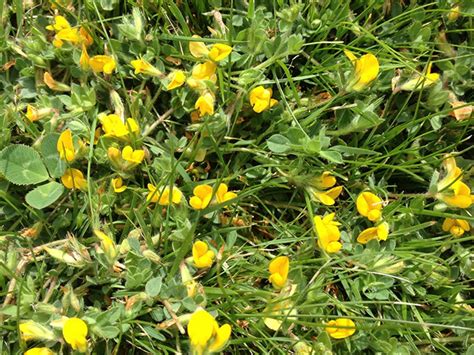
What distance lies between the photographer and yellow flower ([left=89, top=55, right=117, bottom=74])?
200 centimetres

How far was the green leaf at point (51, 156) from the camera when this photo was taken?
1.89m

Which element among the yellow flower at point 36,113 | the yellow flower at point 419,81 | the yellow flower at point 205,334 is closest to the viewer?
the yellow flower at point 205,334

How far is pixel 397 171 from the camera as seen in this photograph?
2.19m

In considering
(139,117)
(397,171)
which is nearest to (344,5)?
(397,171)

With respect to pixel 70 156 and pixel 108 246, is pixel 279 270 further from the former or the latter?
pixel 70 156

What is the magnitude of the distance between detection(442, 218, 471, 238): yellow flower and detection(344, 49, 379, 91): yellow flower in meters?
0.55

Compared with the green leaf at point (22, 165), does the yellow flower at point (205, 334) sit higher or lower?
lower

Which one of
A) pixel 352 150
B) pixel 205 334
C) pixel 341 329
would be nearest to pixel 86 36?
pixel 352 150

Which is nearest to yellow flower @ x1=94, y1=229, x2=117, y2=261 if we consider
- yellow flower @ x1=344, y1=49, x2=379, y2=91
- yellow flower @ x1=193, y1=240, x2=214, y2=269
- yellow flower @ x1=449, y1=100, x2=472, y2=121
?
yellow flower @ x1=193, y1=240, x2=214, y2=269

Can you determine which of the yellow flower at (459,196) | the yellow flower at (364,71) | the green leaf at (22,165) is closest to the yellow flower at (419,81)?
the yellow flower at (364,71)

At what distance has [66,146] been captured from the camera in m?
1.85

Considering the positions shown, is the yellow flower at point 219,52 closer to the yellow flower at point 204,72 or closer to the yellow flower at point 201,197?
the yellow flower at point 204,72

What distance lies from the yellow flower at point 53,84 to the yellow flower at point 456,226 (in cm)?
134

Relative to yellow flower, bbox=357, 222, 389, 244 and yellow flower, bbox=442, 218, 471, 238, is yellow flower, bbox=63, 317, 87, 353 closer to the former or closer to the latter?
yellow flower, bbox=357, 222, 389, 244
